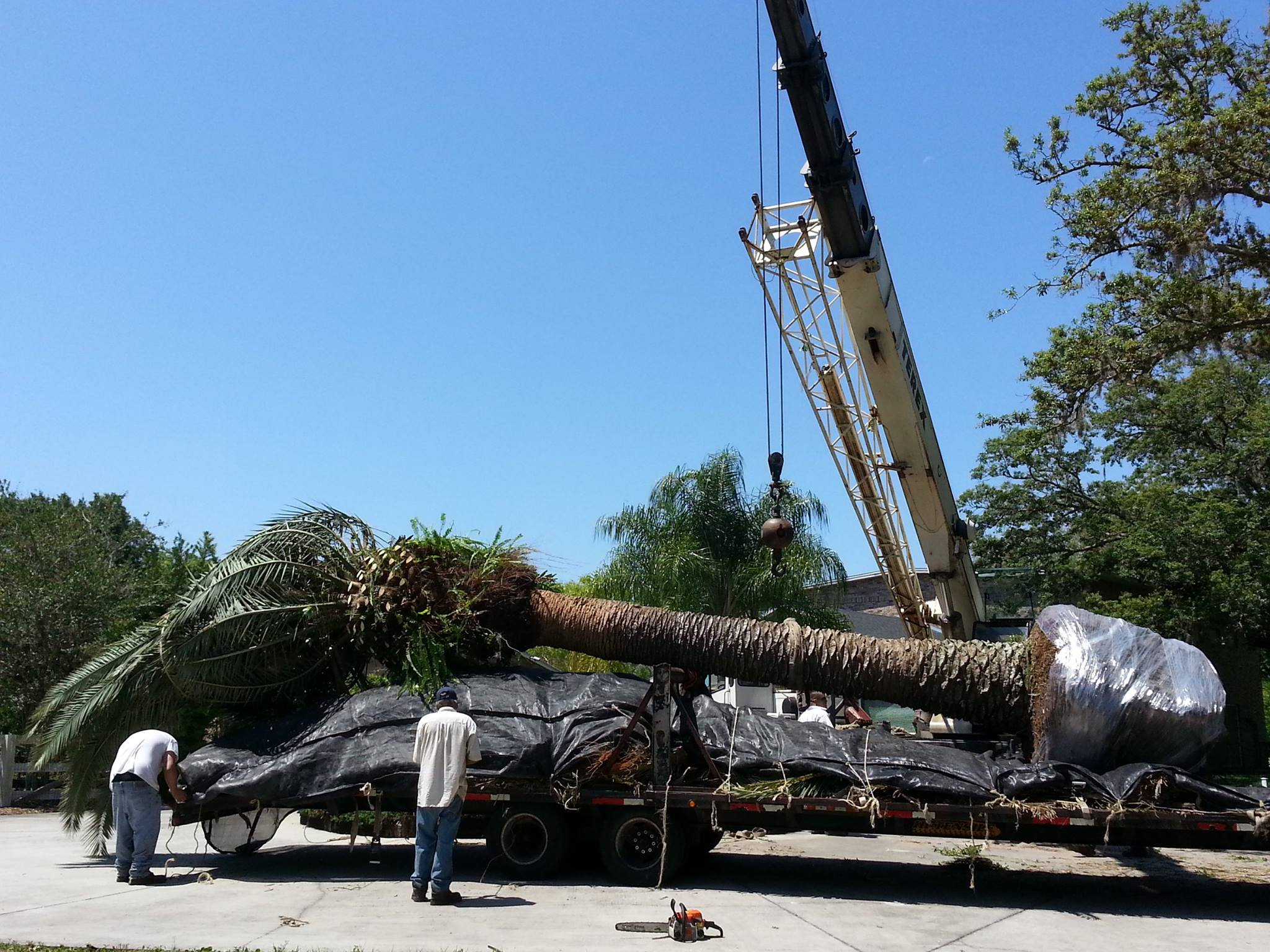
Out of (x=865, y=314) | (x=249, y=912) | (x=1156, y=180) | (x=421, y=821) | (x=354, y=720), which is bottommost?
(x=249, y=912)

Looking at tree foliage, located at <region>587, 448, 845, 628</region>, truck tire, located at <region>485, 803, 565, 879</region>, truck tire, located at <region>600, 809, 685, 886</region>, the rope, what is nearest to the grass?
truck tire, located at <region>600, 809, 685, 886</region>

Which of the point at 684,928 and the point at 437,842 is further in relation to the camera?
the point at 437,842

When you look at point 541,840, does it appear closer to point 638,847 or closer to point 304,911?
point 638,847

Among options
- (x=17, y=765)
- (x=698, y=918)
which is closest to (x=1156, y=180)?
(x=698, y=918)

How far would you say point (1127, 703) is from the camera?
29.5ft

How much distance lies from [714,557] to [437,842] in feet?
56.3

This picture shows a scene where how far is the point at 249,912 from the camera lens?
8.16 metres

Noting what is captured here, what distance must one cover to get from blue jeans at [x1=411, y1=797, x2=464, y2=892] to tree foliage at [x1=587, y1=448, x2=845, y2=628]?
15795mm

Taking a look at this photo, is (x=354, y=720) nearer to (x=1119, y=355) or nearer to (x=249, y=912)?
(x=249, y=912)

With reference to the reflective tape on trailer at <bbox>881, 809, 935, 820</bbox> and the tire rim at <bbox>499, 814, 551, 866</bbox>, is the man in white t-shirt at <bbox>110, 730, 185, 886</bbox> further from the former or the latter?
the reflective tape on trailer at <bbox>881, 809, 935, 820</bbox>

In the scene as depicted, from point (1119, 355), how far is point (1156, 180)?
2640 mm

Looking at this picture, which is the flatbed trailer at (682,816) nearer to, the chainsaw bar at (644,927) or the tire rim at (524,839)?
the tire rim at (524,839)

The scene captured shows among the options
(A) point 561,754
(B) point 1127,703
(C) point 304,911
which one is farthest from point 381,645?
(B) point 1127,703

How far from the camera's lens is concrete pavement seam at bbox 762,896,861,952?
23.8 ft
